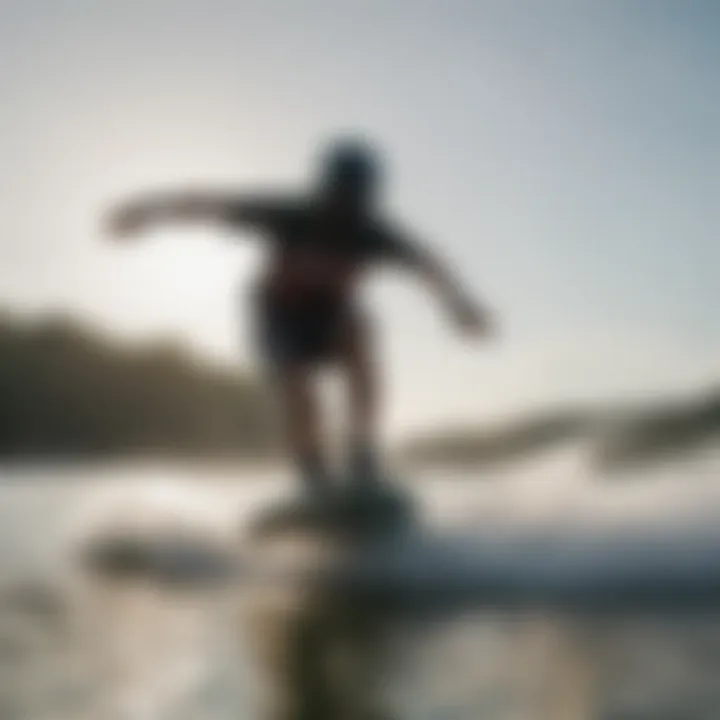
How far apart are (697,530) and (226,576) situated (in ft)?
1.36

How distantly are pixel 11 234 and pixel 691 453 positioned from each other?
0.64m

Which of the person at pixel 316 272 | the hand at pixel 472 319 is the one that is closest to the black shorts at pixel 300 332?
the person at pixel 316 272

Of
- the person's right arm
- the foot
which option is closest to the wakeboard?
the foot

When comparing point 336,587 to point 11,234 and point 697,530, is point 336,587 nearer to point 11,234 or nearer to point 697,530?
point 697,530

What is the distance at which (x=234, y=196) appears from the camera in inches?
39.7

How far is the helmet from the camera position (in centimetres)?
100

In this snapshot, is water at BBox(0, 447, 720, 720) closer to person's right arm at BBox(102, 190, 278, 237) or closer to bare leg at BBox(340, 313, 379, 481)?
bare leg at BBox(340, 313, 379, 481)

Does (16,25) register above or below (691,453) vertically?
above

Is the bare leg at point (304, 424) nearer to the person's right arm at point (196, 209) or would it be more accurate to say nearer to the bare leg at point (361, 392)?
the bare leg at point (361, 392)

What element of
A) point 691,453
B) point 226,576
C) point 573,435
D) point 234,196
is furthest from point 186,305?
point 691,453

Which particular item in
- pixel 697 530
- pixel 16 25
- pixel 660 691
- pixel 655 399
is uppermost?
pixel 16 25

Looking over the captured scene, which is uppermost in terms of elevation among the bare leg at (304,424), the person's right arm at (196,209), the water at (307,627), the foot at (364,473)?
the person's right arm at (196,209)

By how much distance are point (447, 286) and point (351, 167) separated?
0.14m

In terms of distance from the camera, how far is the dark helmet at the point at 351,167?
100 cm
